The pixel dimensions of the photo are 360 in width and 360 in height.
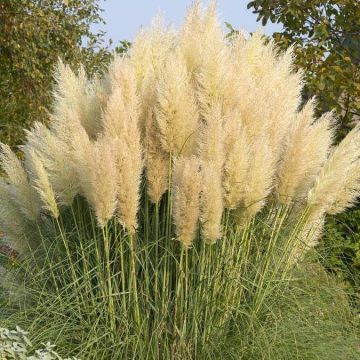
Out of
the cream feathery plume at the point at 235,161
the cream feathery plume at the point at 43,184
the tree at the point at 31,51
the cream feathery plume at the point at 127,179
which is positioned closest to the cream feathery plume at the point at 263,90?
the cream feathery plume at the point at 235,161

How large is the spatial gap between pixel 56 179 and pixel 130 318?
2.92ft

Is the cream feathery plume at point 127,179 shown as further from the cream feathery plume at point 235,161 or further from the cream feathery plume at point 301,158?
the cream feathery plume at point 301,158

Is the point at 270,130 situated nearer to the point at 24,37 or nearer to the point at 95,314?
the point at 95,314

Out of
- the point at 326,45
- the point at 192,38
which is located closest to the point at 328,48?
the point at 326,45

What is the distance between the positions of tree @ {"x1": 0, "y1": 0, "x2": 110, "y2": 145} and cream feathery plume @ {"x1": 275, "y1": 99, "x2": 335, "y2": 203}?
729 cm

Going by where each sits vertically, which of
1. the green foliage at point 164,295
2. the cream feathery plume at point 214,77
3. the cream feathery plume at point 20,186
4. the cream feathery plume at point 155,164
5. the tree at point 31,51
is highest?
the cream feathery plume at point 214,77

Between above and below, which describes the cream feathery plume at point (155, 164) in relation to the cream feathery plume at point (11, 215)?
above

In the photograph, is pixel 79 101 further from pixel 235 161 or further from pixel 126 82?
pixel 235 161

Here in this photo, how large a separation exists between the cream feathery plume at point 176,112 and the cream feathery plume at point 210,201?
0.33 meters

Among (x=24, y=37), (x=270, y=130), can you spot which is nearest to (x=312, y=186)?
(x=270, y=130)

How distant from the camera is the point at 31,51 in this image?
1215 centimetres

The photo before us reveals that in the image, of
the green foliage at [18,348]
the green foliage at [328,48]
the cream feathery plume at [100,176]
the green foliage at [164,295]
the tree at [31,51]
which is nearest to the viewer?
the green foliage at [18,348]

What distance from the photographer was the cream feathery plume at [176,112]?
473 cm

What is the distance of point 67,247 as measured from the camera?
16.3ft
